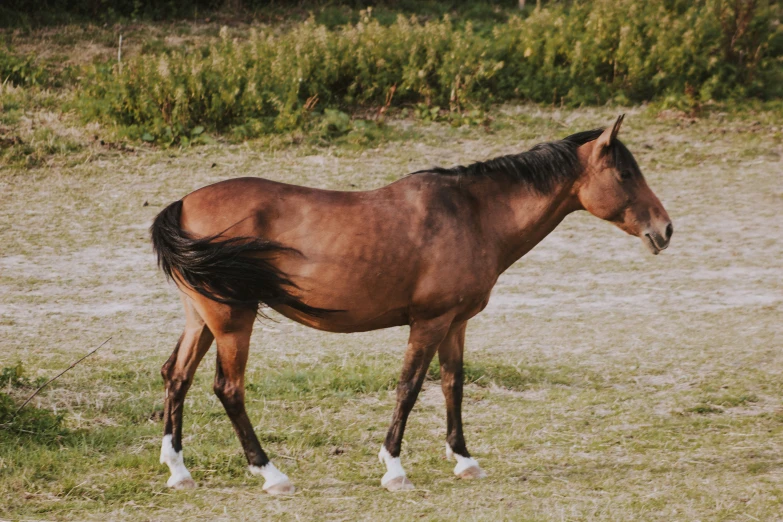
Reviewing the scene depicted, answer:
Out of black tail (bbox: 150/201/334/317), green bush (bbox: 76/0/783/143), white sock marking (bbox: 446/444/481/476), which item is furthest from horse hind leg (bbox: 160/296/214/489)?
green bush (bbox: 76/0/783/143)

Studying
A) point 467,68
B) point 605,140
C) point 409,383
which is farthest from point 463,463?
point 467,68

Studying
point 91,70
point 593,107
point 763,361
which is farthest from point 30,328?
point 593,107

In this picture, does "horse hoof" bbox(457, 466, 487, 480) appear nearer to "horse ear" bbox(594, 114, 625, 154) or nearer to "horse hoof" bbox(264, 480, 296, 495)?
"horse hoof" bbox(264, 480, 296, 495)

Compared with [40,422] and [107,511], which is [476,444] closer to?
[107,511]

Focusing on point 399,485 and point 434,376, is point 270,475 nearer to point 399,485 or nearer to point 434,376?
point 399,485

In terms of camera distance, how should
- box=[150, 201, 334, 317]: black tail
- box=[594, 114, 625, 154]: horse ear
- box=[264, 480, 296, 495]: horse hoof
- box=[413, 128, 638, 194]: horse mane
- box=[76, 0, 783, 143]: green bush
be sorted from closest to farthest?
1. box=[150, 201, 334, 317]: black tail
2. box=[264, 480, 296, 495]: horse hoof
3. box=[594, 114, 625, 154]: horse ear
4. box=[413, 128, 638, 194]: horse mane
5. box=[76, 0, 783, 143]: green bush

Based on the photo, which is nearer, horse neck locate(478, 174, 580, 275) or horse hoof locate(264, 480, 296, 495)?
horse hoof locate(264, 480, 296, 495)

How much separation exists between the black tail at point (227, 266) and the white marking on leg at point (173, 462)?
0.83m

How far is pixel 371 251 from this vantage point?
449 cm

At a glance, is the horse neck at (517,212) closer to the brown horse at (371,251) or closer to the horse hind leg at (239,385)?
the brown horse at (371,251)

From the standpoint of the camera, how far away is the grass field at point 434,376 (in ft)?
14.6

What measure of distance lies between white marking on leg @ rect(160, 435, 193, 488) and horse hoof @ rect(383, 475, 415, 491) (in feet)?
3.19

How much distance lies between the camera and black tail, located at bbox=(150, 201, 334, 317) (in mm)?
4312

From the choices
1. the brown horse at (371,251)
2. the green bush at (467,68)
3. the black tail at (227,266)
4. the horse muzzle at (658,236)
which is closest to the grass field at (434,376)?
the brown horse at (371,251)
